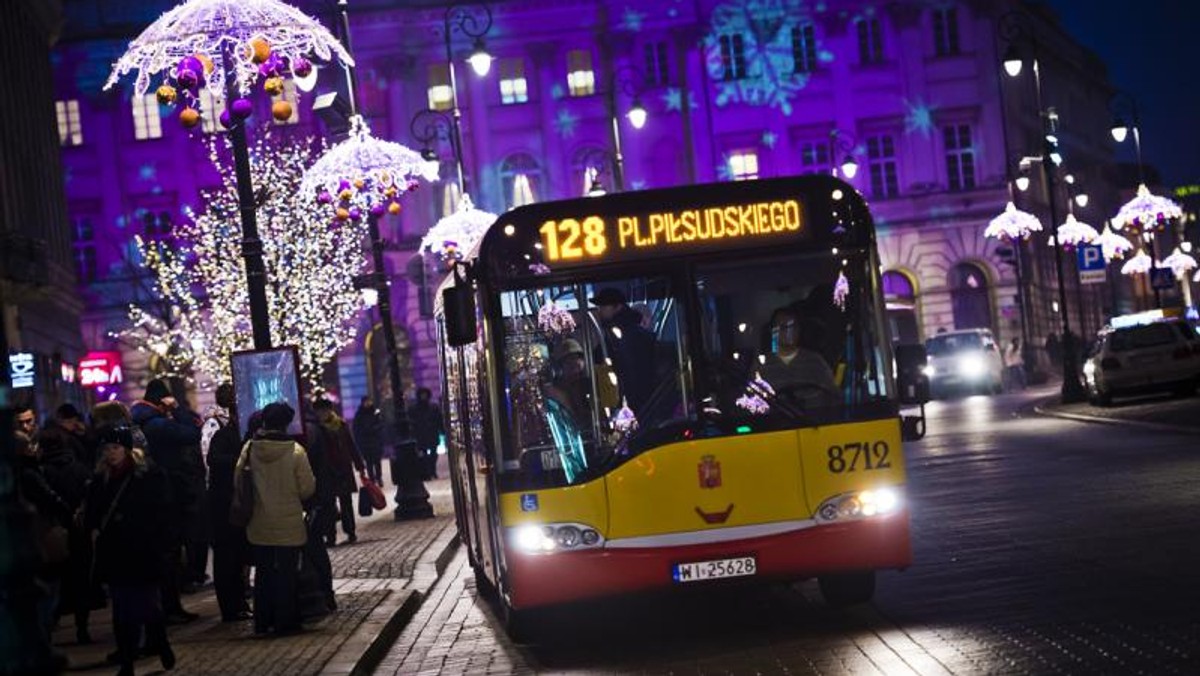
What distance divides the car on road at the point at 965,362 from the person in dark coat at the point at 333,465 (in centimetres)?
3761

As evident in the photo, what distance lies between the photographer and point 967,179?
76.4m

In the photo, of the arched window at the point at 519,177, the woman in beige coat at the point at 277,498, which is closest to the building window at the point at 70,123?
the arched window at the point at 519,177

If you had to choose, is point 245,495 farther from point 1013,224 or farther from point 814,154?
point 814,154

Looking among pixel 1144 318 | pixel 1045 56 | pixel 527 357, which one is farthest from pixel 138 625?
pixel 1045 56

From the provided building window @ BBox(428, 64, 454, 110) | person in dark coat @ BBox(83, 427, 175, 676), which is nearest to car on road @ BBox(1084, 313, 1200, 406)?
person in dark coat @ BBox(83, 427, 175, 676)

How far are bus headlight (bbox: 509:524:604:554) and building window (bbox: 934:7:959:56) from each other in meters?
66.3

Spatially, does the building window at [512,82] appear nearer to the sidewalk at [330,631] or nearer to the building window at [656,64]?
the building window at [656,64]

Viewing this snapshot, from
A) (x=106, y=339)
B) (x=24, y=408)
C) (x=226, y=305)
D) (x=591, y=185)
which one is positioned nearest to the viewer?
(x=24, y=408)

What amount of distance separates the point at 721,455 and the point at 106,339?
62.7 meters

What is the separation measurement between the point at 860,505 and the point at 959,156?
64.5 m

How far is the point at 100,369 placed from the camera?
5316cm

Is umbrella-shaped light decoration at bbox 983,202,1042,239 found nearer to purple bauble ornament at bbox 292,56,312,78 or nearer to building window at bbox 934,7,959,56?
building window at bbox 934,7,959,56

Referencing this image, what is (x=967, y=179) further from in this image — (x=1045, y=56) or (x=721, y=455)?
(x=721, y=455)

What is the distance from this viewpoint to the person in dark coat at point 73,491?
16938mm
